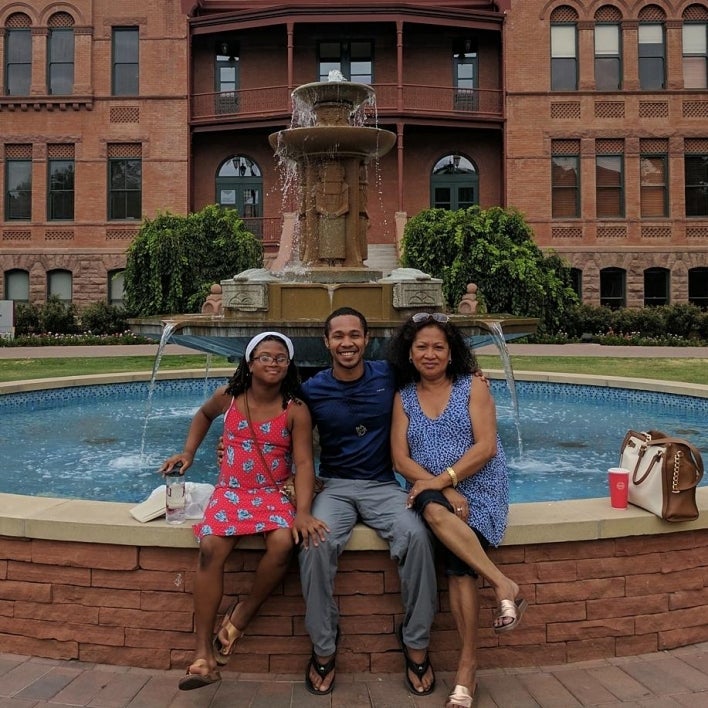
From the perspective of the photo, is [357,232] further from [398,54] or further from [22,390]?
[398,54]

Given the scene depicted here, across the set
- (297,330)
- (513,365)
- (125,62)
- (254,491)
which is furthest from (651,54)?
(254,491)

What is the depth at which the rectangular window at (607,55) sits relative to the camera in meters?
27.6

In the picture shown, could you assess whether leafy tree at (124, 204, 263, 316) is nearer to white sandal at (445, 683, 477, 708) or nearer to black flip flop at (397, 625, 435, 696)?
black flip flop at (397, 625, 435, 696)

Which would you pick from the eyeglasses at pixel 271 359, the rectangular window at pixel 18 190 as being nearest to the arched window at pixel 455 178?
the rectangular window at pixel 18 190

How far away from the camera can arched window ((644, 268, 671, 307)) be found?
27.5m

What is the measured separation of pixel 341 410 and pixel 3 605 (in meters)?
1.85

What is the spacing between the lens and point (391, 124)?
26609 millimetres

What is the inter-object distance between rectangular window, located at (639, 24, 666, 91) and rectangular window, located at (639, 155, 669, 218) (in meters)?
2.73

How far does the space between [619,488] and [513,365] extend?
478 inches

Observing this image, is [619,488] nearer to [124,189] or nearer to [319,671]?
[319,671]

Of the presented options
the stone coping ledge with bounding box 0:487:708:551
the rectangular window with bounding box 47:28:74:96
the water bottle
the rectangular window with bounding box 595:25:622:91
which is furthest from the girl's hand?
the rectangular window with bounding box 47:28:74:96

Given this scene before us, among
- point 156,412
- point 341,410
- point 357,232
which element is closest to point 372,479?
point 341,410

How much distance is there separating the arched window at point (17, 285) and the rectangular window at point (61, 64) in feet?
22.8

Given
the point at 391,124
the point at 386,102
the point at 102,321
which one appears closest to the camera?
the point at 102,321
